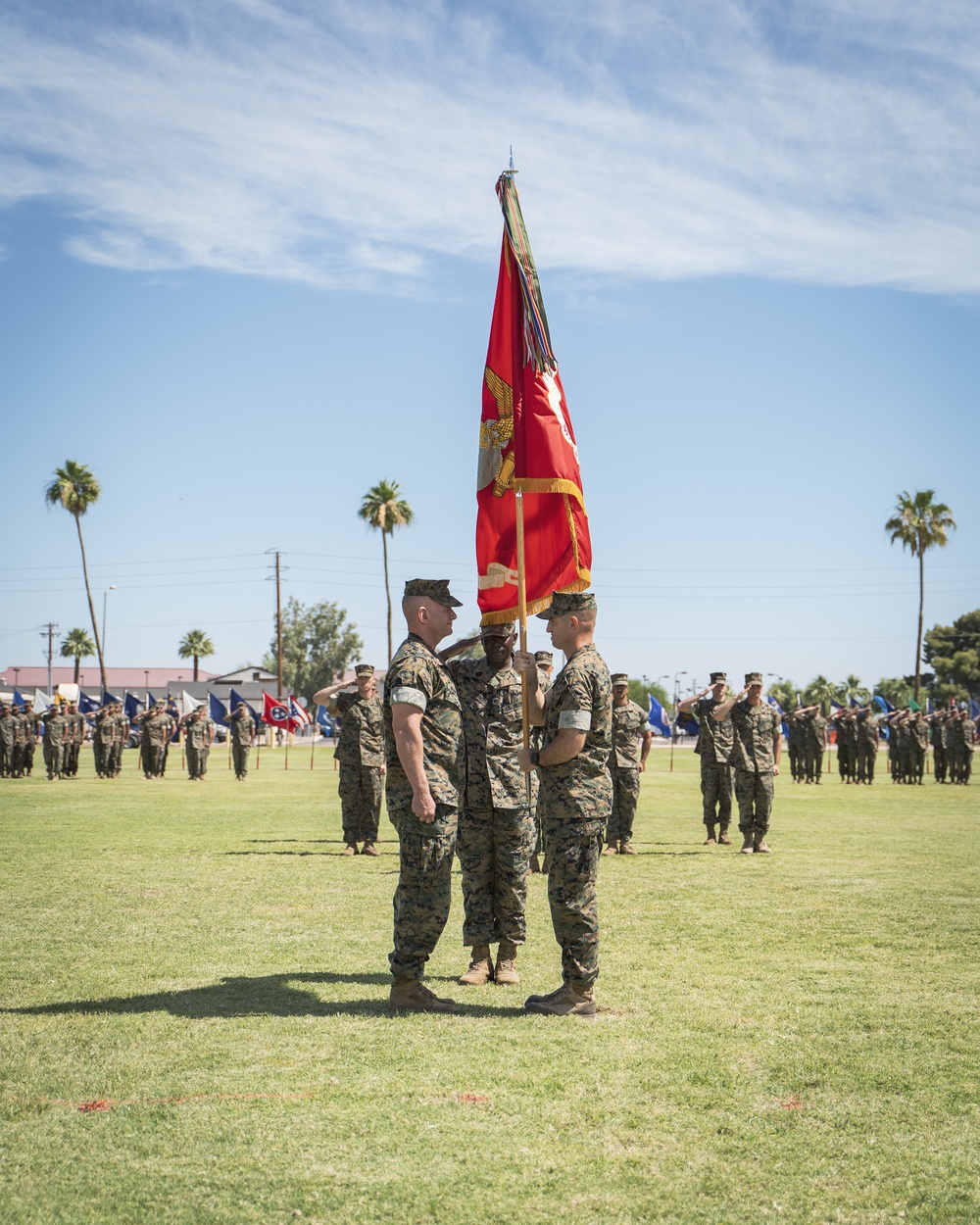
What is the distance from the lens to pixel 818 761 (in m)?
34.1

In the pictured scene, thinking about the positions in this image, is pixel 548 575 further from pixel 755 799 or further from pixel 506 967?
pixel 755 799

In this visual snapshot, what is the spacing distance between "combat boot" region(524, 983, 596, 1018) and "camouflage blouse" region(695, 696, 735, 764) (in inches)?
425

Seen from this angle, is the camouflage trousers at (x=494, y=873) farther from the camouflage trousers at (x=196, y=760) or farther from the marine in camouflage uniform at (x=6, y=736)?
the marine in camouflage uniform at (x=6, y=736)

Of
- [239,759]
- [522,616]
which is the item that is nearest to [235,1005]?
[522,616]

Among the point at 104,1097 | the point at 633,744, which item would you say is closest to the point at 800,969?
the point at 104,1097

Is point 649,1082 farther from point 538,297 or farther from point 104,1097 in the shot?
point 538,297

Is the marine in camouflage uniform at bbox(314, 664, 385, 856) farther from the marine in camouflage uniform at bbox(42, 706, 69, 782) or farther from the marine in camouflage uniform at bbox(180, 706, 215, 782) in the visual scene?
the marine in camouflage uniform at bbox(42, 706, 69, 782)

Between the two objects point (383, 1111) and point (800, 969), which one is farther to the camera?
point (800, 969)

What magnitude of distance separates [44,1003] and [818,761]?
1187 inches

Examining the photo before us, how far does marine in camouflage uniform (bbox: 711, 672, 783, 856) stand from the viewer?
15008mm

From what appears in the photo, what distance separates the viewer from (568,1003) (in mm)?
6449

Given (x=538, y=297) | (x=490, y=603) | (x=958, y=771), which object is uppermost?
(x=538, y=297)

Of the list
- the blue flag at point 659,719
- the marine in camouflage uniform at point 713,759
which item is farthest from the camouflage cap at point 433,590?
the blue flag at point 659,719

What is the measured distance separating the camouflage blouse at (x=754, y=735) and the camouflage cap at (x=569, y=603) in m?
8.97
